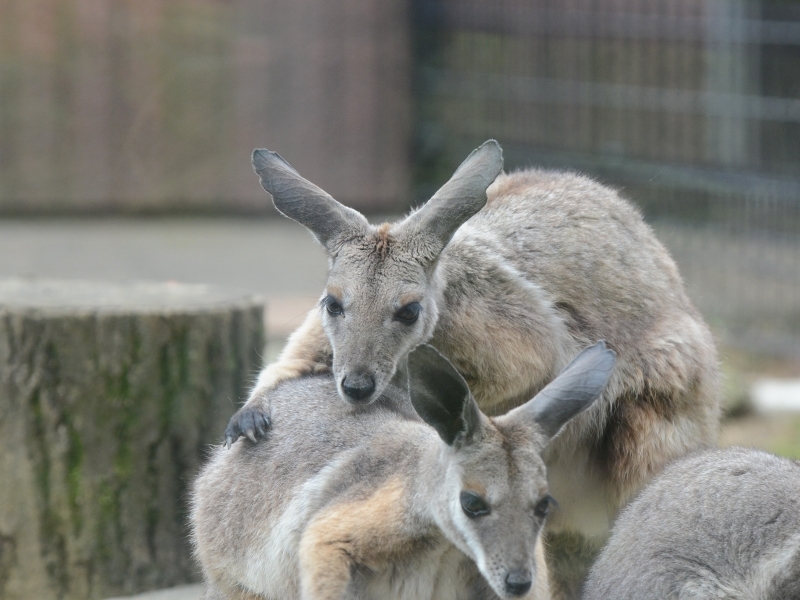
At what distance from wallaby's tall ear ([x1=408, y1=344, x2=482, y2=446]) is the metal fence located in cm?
887

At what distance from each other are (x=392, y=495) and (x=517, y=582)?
0.69m

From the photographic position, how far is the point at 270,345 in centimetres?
1034

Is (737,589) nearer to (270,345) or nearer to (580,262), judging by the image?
(580,262)

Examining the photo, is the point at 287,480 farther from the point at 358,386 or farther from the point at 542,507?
the point at 542,507

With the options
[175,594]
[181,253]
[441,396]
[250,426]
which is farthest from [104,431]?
[181,253]

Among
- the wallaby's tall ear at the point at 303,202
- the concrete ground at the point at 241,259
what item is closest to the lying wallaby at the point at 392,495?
the wallaby's tall ear at the point at 303,202

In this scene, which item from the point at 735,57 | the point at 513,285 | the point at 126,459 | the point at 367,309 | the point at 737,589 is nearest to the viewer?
the point at 737,589

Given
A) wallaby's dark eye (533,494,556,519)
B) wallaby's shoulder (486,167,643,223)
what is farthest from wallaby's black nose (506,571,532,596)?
wallaby's shoulder (486,167,643,223)

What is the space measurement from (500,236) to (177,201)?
29.3 ft

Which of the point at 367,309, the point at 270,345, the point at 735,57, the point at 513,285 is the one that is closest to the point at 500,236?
the point at 513,285

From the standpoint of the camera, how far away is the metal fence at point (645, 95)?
41.5 feet

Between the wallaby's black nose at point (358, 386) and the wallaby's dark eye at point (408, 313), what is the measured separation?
0.34 metres

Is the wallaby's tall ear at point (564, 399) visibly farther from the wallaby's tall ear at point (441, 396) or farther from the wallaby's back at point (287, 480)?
the wallaby's back at point (287, 480)

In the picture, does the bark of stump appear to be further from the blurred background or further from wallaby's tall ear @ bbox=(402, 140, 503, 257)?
the blurred background
